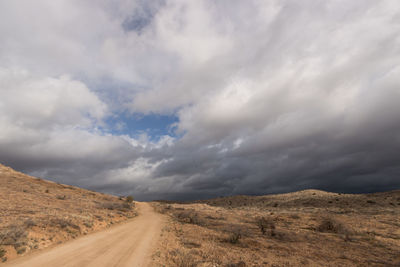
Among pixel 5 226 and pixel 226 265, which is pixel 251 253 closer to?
pixel 226 265

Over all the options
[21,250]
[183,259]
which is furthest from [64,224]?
[183,259]

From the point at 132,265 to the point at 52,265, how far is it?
385 cm

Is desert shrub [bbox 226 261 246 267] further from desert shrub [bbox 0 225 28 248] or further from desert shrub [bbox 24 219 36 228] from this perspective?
desert shrub [bbox 24 219 36 228]

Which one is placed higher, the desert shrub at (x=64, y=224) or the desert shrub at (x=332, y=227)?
the desert shrub at (x=64, y=224)

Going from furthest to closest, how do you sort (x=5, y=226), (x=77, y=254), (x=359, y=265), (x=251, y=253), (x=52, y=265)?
(x=5, y=226) < (x=251, y=253) < (x=77, y=254) < (x=359, y=265) < (x=52, y=265)

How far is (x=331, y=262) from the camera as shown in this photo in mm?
12438

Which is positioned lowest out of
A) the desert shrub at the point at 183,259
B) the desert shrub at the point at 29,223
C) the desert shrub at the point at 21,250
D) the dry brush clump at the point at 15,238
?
the desert shrub at the point at 183,259

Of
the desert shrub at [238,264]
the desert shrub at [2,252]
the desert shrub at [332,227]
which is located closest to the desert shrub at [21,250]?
the desert shrub at [2,252]

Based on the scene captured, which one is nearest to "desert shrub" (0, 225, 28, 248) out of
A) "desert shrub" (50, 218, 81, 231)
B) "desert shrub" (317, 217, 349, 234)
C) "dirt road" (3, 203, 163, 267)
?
"dirt road" (3, 203, 163, 267)

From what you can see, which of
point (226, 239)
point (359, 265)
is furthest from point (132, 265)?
point (359, 265)

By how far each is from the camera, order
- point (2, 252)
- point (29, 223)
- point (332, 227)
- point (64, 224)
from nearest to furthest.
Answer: point (2, 252) → point (29, 223) → point (64, 224) → point (332, 227)

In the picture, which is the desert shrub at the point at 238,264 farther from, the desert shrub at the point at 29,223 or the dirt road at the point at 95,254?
the desert shrub at the point at 29,223

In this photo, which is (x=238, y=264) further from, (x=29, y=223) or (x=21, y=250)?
(x=29, y=223)

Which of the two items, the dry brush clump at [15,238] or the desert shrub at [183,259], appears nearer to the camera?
the desert shrub at [183,259]
